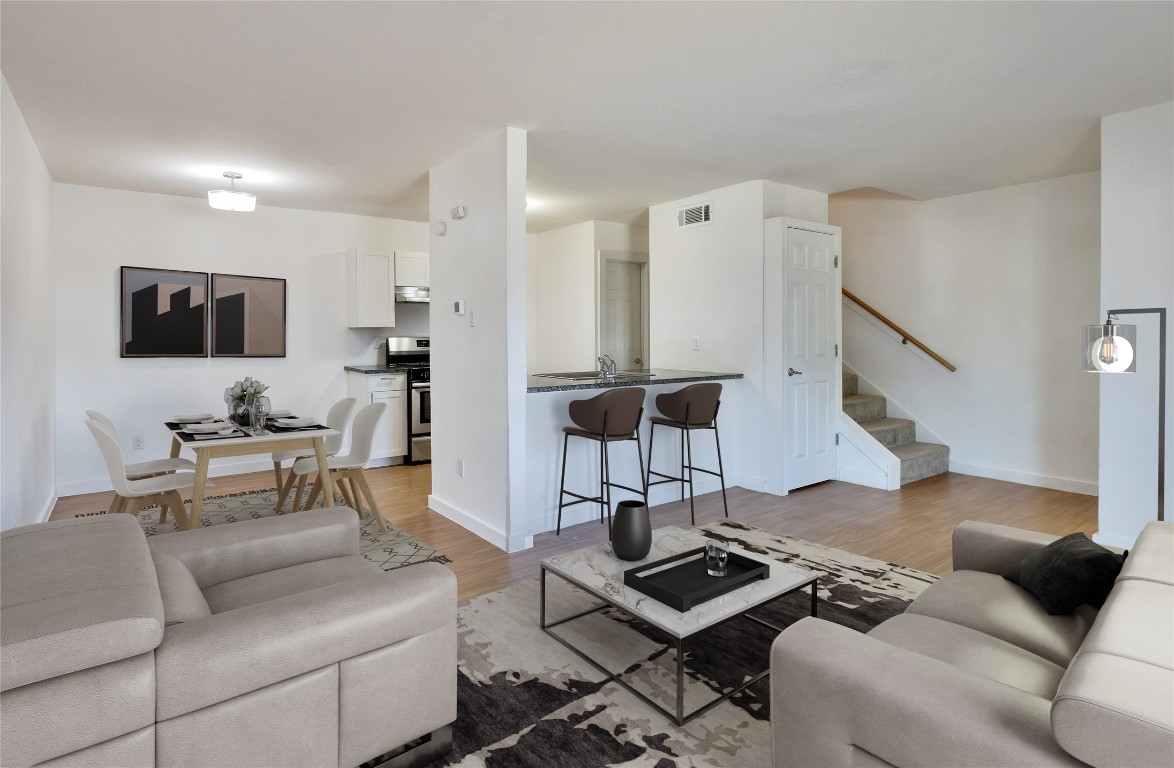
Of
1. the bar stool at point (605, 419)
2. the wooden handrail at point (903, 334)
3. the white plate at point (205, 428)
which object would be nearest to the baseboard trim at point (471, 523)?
the bar stool at point (605, 419)

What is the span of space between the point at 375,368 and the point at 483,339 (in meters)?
2.75

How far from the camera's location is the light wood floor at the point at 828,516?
3559 millimetres

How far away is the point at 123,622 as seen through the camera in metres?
1.23

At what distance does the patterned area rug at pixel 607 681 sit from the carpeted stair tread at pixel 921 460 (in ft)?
7.42

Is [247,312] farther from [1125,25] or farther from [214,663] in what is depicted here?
[1125,25]

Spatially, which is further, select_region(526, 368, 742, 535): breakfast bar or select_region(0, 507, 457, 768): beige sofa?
select_region(526, 368, 742, 535): breakfast bar

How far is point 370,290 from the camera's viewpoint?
618cm

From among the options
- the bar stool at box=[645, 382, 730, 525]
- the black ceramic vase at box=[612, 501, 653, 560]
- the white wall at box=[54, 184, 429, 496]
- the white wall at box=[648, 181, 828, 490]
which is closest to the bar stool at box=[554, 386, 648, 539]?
the bar stool at box=[645, 382, 730, 525]

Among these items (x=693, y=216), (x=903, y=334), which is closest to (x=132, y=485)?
(x=693, y=216)

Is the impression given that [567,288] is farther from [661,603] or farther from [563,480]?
[661,603]

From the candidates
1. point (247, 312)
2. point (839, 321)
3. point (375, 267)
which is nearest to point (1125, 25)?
point (839, 321)

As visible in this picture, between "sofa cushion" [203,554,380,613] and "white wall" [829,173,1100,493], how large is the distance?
17.9ft

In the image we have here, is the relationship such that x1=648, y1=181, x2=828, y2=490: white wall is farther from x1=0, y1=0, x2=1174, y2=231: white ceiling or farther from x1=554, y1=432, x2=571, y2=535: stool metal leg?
x1=554, y1=432, x2=571, y2=535: stool metal leg

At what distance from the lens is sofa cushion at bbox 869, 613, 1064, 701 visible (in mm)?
1489
